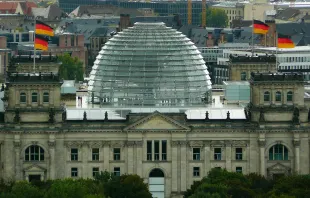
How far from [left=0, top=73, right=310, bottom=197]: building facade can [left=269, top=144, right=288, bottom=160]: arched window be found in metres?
0.08

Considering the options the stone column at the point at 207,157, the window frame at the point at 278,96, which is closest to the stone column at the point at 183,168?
the stone column at the point at 207,157

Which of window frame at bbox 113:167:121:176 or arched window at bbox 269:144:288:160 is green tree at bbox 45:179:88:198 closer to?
window frame at bbox 113:167:121:176

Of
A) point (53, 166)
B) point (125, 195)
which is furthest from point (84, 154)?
point (125, 195)

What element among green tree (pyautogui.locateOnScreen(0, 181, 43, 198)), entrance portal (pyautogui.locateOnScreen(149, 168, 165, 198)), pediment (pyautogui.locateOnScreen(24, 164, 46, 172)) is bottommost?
green tree (pyautogui.locateOnScreen(0, 181, 43, 198))

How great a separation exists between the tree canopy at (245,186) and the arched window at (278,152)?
8.06m

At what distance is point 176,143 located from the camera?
644ft

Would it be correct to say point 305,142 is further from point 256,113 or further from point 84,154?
point 84,154

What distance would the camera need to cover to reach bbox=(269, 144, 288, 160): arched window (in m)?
197

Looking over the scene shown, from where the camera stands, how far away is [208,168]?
196m

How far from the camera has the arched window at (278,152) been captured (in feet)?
646

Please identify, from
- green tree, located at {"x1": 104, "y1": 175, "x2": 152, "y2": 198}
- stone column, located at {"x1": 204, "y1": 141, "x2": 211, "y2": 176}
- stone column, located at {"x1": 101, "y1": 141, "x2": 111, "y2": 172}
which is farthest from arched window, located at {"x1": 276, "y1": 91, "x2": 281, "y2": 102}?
green tree, located at {"x1": 104, "y1": 175, "x2": 152, "y2": 198}

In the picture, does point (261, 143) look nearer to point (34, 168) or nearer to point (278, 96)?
point (278, 96)

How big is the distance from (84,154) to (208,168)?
33.5ft

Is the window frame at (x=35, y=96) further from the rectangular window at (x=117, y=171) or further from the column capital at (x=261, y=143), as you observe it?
the column capital at (x=261, y=143)
